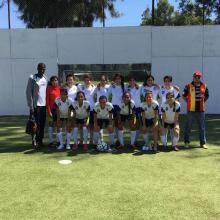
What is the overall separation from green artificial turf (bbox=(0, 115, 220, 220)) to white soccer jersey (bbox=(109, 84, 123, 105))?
1.29m

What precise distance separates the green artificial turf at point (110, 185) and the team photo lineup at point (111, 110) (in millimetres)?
522

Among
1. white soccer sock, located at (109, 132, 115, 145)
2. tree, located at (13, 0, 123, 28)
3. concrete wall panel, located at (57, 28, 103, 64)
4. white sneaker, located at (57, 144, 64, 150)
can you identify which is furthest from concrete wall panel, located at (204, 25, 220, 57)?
tree, located at (13, 0, 123, 28)

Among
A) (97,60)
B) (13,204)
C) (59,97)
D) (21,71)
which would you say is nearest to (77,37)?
(97,60)

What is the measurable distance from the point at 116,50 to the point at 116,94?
6.50 metres

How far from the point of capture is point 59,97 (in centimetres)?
873

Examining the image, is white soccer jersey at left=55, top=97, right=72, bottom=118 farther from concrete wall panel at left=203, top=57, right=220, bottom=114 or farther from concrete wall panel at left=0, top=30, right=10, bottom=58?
concrete wall panel at left=203, top=57, right=220, bottom=114

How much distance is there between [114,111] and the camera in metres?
8.75

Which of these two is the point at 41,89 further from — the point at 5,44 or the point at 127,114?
the point at 5,44

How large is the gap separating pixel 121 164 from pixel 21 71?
926 centimetres

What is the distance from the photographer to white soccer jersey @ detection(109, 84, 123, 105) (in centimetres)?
873

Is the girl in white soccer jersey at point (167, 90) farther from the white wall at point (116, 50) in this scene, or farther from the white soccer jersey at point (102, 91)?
the white wall at point (116, 50)

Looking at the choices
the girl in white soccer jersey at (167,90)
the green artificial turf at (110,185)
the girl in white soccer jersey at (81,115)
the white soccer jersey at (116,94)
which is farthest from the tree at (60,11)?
the green artificial turf at (110,185)

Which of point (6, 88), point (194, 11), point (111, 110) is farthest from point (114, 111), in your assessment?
point (194, 11)

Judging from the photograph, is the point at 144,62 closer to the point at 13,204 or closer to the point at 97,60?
the point at 97,60
